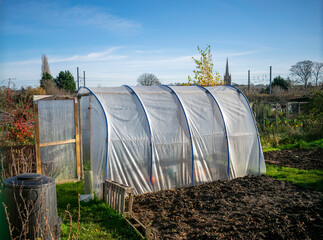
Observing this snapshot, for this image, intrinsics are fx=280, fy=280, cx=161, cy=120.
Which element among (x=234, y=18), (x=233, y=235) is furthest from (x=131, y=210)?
(x=234, y=18)

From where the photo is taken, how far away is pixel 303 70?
3186 centimetres

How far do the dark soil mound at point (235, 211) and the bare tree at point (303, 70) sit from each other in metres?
27.6

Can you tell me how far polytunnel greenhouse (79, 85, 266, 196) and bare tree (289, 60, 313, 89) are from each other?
2625 cm

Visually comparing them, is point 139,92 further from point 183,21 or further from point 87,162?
point 183,21

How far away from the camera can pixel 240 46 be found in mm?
11906

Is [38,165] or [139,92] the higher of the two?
[139,92]

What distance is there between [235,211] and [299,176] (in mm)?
3492

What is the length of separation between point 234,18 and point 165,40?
2605 millimetres

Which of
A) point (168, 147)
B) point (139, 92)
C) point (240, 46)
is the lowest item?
point (168, 147)

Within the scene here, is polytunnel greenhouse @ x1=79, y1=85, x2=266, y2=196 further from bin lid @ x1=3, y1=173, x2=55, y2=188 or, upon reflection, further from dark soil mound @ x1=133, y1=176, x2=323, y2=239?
bin lid @ x1=3, y1=173, x2=55, y2=188

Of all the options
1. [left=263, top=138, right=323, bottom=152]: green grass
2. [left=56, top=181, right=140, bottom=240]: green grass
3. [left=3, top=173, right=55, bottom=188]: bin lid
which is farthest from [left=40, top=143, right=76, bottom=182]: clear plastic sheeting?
[left=263, top=138, right=323, bottom=152]: green grass

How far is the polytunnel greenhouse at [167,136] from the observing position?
6.86 meters

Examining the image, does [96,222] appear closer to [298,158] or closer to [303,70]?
[298,158]

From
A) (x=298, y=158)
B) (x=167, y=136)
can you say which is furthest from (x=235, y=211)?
(x=298, y=158)
